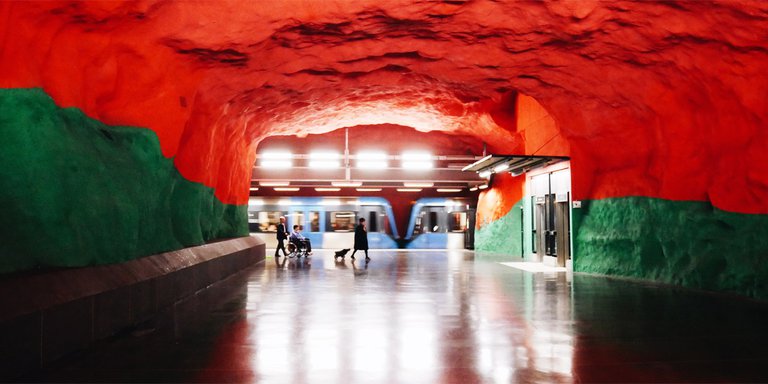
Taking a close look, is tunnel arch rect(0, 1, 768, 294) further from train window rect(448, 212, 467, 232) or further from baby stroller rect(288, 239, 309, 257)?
train window rect(448, 212, 467, 232)

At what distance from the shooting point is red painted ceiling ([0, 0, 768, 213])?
253 inches

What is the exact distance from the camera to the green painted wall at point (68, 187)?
495cm

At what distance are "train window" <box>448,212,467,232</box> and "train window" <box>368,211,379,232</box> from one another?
3.84 meters

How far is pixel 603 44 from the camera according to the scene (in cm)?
830

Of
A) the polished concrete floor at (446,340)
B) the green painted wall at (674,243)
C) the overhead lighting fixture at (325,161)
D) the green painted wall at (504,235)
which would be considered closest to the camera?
the polished concrete floor at (446,340)

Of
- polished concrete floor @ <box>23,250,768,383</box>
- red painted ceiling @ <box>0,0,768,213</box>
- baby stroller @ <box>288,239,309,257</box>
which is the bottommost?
polished concrete floor @ <box>23,250,768,383</box>

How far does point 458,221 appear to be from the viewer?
2653cm

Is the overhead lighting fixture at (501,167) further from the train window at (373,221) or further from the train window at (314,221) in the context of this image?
the train window at (314,221)

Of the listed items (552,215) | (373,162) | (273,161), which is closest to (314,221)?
(273,161)

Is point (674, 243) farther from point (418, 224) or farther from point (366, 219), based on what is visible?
point (366, 219)

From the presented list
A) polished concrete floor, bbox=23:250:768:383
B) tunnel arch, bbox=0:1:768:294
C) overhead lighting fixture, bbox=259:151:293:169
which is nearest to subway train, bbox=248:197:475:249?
overhead lighting fixture, bbox=259:151:293:169

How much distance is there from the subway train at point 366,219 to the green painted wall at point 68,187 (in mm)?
17821

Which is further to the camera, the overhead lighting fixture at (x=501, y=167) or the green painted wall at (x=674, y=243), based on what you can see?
the overhead lighting fixture at (x=501, y=167)

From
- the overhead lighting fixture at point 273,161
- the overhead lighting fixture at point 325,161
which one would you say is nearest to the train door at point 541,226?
the overhead lighting fixture at point 325,161
